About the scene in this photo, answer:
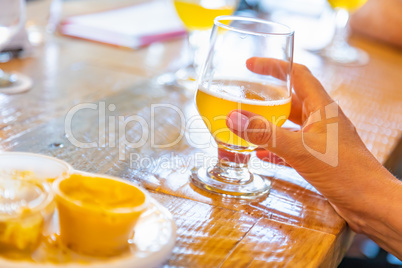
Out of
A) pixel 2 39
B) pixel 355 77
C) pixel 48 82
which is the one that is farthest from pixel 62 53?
pixel 355 77

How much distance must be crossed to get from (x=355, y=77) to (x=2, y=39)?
89 cm

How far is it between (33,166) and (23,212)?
4.4 inches

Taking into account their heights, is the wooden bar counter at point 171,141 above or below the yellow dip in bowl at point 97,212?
below

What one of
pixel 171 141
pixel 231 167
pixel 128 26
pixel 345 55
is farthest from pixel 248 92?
pixel 345 55

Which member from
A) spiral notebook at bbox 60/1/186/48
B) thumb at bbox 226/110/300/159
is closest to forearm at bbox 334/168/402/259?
thumb at bbox 226/110/300/159

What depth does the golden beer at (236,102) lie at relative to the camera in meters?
0.66

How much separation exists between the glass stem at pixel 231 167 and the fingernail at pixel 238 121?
76mm

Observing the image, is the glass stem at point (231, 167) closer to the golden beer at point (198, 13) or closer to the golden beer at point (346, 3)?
→ the golden beer at point (198, 13)

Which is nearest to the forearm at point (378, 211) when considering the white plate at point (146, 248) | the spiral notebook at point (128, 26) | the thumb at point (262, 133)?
the thumb at point (262, 133)

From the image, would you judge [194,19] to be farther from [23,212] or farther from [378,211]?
[23,212]

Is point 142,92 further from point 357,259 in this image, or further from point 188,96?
point 357,259

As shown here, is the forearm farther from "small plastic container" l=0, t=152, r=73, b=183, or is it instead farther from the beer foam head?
"small plastic container" l=0, t=152, r=73, b=183

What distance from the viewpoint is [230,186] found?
707mm

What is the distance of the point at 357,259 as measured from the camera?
3.50 feet
